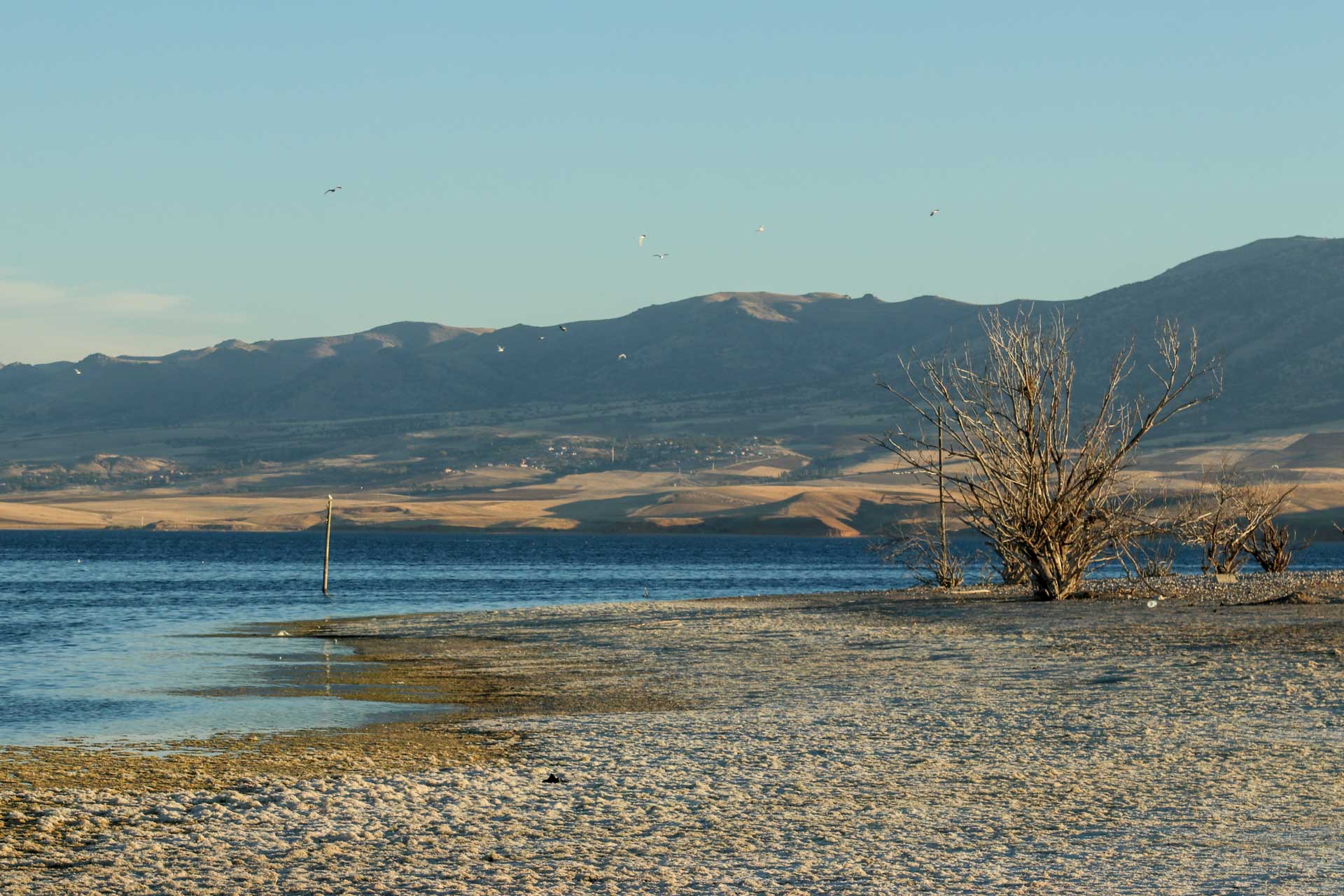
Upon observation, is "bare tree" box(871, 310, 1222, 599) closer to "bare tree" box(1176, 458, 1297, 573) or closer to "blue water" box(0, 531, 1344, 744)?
"bare tree" box(1176, 458, 1297, 573)

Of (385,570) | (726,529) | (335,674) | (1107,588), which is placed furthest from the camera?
(726,529)

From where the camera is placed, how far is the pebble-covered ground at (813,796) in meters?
11.1

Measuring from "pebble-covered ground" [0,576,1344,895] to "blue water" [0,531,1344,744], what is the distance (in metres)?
4.22

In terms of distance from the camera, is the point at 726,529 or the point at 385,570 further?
the point at 726,529

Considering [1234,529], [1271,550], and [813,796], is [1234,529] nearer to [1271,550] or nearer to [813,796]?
[1271,550]

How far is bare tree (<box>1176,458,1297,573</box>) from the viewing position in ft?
145

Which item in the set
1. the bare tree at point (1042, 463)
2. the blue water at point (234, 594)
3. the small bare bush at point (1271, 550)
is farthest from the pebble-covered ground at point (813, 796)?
the small bare bush at point (1271, 550)

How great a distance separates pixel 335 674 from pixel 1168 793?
55.9ft

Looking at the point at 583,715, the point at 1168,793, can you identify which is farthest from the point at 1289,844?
the point at 583,715

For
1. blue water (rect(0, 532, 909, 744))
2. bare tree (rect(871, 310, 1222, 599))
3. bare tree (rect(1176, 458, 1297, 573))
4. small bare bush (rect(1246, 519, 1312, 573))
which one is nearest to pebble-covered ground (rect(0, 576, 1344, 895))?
blue water (rect(0, 532, 909, 744))

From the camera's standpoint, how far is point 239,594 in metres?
58.9

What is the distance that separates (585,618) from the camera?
39.9 m

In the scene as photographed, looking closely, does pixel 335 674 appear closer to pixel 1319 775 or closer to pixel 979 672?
pixel 979 672

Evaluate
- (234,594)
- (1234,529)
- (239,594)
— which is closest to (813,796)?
(1234,529)
